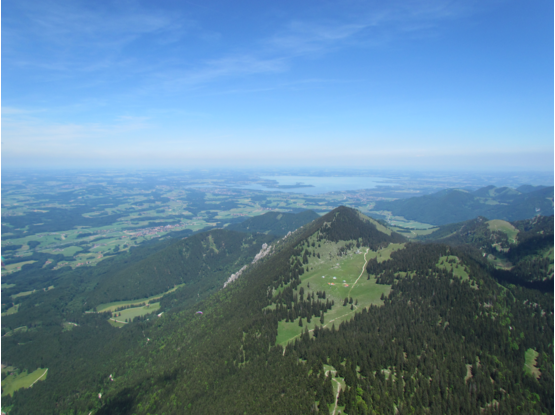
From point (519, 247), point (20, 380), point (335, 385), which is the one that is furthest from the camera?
point (519, 247)

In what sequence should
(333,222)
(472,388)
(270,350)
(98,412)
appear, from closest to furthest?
(472,388) → (270,350) → (98,412) → (333,222)

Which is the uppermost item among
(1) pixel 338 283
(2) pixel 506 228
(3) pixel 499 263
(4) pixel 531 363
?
(2) pixel 506 228

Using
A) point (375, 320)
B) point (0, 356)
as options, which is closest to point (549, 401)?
point (375, 320)

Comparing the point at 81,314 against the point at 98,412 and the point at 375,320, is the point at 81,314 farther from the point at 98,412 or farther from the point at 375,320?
the point at 375,320

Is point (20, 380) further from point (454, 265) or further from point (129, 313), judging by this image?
point (454, 265)

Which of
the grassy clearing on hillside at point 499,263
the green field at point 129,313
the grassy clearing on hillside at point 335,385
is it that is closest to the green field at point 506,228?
the grassy clearing on hillside at point 499,263

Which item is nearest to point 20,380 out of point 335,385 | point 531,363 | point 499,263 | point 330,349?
point 330,349
